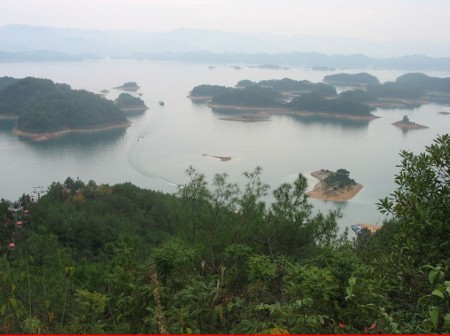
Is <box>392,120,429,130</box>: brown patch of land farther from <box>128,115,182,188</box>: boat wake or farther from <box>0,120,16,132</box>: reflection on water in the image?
<box>0,120,16,132</box>: reflection on water

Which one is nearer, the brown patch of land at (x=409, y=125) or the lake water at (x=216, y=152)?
the lake water at (x=216, y=152)

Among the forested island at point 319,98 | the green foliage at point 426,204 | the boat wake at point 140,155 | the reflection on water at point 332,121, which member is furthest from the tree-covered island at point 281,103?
the green foliage at point 426,204

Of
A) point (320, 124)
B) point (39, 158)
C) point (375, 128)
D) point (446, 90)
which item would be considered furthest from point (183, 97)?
point (446, 90)

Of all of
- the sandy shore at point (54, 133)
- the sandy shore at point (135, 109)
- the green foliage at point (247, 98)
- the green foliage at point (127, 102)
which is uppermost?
the green foliage at point (247, 98)

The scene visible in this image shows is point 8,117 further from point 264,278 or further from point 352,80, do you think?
point 352,80

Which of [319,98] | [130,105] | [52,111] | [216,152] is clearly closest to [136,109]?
[130,105]

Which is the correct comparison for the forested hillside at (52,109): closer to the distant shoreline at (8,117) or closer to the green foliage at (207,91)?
the distant shoreline at (8,117)

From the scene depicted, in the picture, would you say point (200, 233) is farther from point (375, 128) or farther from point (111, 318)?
point (375, 128)
